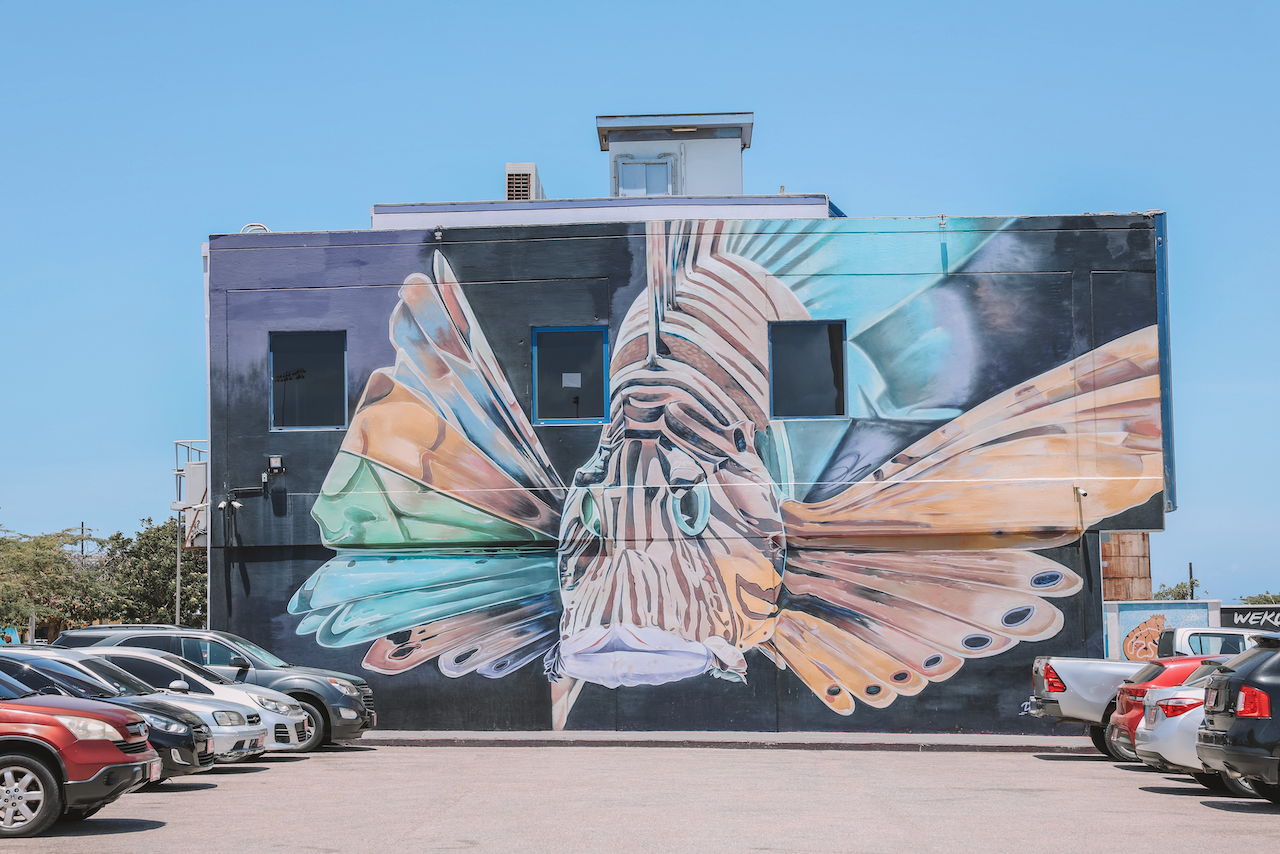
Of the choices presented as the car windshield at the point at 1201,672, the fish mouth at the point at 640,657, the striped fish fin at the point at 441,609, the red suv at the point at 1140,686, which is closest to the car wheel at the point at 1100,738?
the red suv at the point at 1140,686

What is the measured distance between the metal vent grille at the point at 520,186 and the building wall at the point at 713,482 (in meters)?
11.1

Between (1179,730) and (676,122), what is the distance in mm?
25386

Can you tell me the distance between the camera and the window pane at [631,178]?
36000mm

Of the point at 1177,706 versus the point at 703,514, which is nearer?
the point at 1177,706

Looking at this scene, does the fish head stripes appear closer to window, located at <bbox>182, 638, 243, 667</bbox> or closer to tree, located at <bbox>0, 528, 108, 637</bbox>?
window, located at <bbox>182, 638, 243, 667</bbox>

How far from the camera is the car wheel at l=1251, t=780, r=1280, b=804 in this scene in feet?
39.3

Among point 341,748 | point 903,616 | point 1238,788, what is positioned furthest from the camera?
point 903,616

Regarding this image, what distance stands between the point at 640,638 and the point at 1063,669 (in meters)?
7.02

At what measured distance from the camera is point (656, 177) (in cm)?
3606

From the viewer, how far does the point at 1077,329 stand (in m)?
22.0

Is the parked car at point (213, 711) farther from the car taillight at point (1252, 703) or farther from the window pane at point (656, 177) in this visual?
the window pane at point (656, 177)

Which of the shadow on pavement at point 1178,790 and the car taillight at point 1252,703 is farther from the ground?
the car taillight at point 1252,703

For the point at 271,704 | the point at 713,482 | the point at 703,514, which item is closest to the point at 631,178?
the point at 713,482

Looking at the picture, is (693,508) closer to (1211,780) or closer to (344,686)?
(344,686)
